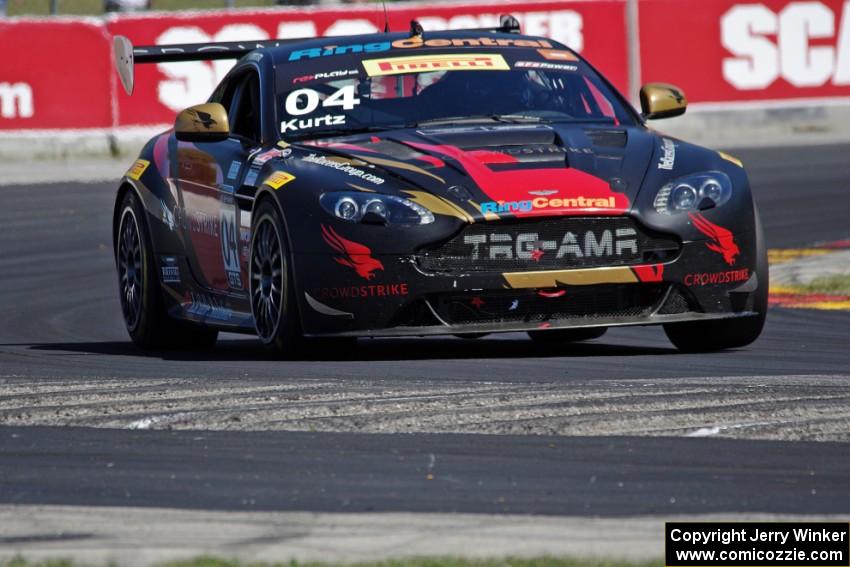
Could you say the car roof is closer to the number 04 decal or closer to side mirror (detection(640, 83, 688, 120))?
the number 04 decal

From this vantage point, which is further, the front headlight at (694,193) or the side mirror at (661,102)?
the side mirror at (661,102)

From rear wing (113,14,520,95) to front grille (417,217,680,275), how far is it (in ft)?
7.39

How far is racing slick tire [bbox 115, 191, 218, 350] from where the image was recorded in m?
10.2

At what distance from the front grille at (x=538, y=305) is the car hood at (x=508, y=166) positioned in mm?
330

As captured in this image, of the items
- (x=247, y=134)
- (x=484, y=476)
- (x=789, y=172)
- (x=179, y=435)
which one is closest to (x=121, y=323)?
(x=247, y=134)

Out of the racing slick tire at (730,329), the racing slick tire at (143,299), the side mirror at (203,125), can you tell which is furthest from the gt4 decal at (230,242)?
the racing slick tire at (730,329)

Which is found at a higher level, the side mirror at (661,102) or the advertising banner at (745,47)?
the advertising banner at (745,47)

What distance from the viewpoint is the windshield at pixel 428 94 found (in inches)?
364

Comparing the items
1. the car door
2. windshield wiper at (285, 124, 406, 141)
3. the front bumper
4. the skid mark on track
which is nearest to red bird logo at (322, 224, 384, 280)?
the front bumper

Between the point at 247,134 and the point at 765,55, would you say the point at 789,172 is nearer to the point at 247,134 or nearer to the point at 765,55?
the point at 765,55

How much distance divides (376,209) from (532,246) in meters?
0.63

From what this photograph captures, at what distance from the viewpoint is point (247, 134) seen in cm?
981

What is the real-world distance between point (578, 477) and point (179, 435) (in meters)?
1.40

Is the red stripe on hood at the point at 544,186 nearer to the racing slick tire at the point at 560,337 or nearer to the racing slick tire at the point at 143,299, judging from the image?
the racing slick tire at the point at 560,337
